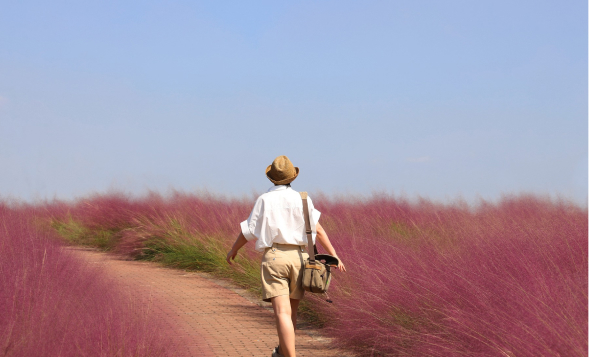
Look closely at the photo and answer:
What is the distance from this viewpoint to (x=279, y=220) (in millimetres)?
5137

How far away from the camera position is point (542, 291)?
468 centimetres

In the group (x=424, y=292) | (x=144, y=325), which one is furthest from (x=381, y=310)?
(x=144, y=325)

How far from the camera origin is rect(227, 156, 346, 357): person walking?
5156 millimetres

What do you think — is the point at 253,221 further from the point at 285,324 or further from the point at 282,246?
the point at 285,324

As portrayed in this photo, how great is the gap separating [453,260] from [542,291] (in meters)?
1.65

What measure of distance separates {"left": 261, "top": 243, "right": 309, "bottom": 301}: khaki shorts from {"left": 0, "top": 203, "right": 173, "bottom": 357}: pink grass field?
3.70ft

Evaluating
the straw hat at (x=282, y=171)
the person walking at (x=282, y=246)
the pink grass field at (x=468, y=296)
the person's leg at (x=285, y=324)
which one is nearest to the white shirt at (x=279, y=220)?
the person walking at (x=282, y=246)

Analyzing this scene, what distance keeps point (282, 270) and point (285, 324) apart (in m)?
0.47

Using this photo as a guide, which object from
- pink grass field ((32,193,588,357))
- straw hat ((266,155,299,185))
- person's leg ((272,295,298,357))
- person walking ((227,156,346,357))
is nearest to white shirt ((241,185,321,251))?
person walking ((227,156,346,357))

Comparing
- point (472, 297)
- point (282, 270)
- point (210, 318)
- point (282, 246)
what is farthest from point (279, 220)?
point (210, 318)

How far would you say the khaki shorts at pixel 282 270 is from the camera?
203 inches

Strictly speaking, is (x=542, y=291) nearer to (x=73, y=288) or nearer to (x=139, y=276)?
(x=73, y=288)

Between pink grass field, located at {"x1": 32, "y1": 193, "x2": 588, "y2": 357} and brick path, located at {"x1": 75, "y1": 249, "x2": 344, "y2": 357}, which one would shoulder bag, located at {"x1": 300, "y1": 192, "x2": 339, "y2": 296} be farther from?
brick path, located at {"x1": 75, "y1": 249, "x2": 344, "y2": 357}

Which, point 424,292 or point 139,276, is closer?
point 424,292
